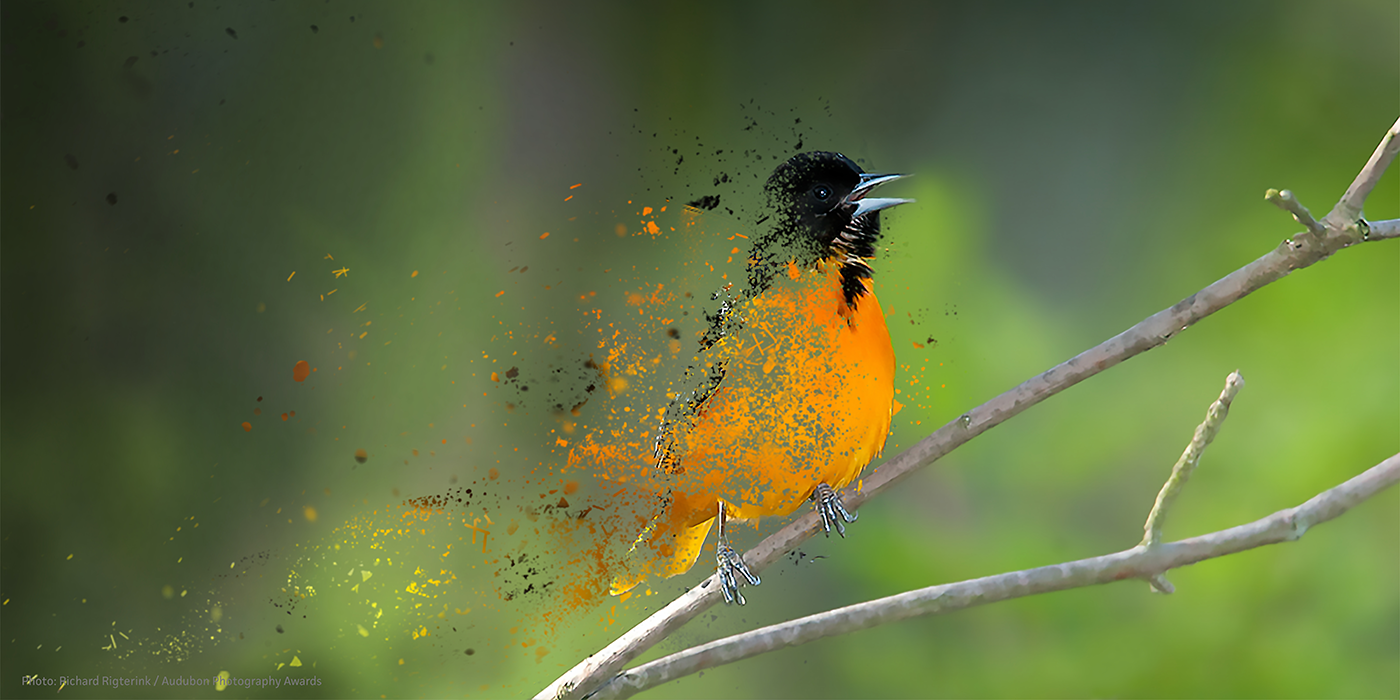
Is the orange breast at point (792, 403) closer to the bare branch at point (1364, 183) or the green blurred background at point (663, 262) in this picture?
the green blurred background at point (663, 262)

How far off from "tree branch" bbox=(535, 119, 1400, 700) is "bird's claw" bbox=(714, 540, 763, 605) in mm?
13

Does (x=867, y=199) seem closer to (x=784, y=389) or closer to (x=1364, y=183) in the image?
(x=784, y=389)

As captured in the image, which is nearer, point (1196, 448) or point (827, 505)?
point (1196, 448)

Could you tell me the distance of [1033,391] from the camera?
119 centimetres

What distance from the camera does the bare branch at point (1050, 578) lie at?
1.17 metres

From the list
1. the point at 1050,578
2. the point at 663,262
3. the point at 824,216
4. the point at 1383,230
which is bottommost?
the point at 1050,578

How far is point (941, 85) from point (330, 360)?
1237 mm

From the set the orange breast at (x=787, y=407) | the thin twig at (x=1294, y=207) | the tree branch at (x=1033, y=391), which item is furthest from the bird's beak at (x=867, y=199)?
the thin twig at (x=1294, y=207)

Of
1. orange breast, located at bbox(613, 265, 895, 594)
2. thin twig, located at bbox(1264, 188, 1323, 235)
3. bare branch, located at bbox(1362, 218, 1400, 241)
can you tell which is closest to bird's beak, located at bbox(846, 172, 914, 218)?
orange breast, located at bbox(613, 265, 895, 594)

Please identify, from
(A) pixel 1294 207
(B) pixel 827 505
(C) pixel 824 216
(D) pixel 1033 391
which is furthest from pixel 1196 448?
(C) pixel 824 216

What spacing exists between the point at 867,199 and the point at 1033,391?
40cm

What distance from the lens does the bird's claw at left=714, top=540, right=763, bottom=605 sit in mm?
1243

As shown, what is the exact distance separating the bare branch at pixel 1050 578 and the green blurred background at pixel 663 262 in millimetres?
182

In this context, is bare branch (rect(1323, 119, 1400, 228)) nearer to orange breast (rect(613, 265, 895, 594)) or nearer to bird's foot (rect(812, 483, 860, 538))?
orange breast (rect(613, 265, 895, 594))
